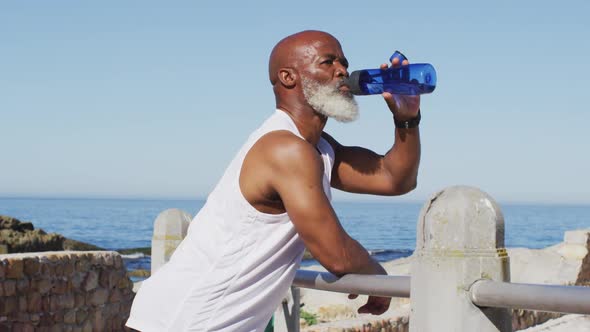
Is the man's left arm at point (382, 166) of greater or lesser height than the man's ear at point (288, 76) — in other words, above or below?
below

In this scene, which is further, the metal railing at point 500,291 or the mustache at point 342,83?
the mustache at point 342,83

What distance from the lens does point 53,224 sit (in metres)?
83.9

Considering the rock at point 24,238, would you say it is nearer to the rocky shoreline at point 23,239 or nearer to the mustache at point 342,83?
the rocky shoreline at point 23,239

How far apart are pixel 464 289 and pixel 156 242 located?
330 cm

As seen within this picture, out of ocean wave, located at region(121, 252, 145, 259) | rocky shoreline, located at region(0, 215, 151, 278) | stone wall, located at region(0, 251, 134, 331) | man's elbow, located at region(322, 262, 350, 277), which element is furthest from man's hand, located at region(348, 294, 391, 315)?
ocean wave, located at region(121, 252, 145, 259)

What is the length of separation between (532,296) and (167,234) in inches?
135

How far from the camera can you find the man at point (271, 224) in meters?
2.36

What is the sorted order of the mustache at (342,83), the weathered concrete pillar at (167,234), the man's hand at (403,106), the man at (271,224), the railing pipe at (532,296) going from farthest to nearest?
the weathered concrete pillar at (167,234), the man's hand at (403,106), the mustache at (342,83), the man at (271,224), the railing pipe at (532,296)

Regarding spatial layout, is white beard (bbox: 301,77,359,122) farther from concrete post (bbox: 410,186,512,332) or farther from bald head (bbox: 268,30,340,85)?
concrete post (bbox: 410,186,512,332)

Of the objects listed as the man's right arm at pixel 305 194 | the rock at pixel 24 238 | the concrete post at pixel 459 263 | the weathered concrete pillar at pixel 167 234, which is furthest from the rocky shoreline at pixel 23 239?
the concrete post at pixel 459 263

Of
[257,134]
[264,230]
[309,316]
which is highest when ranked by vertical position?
[257,134]

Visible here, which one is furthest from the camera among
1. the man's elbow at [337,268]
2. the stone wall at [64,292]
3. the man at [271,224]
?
the stone wall at [64,292]

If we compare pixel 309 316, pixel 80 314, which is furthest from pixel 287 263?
pixel 309 316

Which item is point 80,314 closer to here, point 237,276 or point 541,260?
point 237,276
